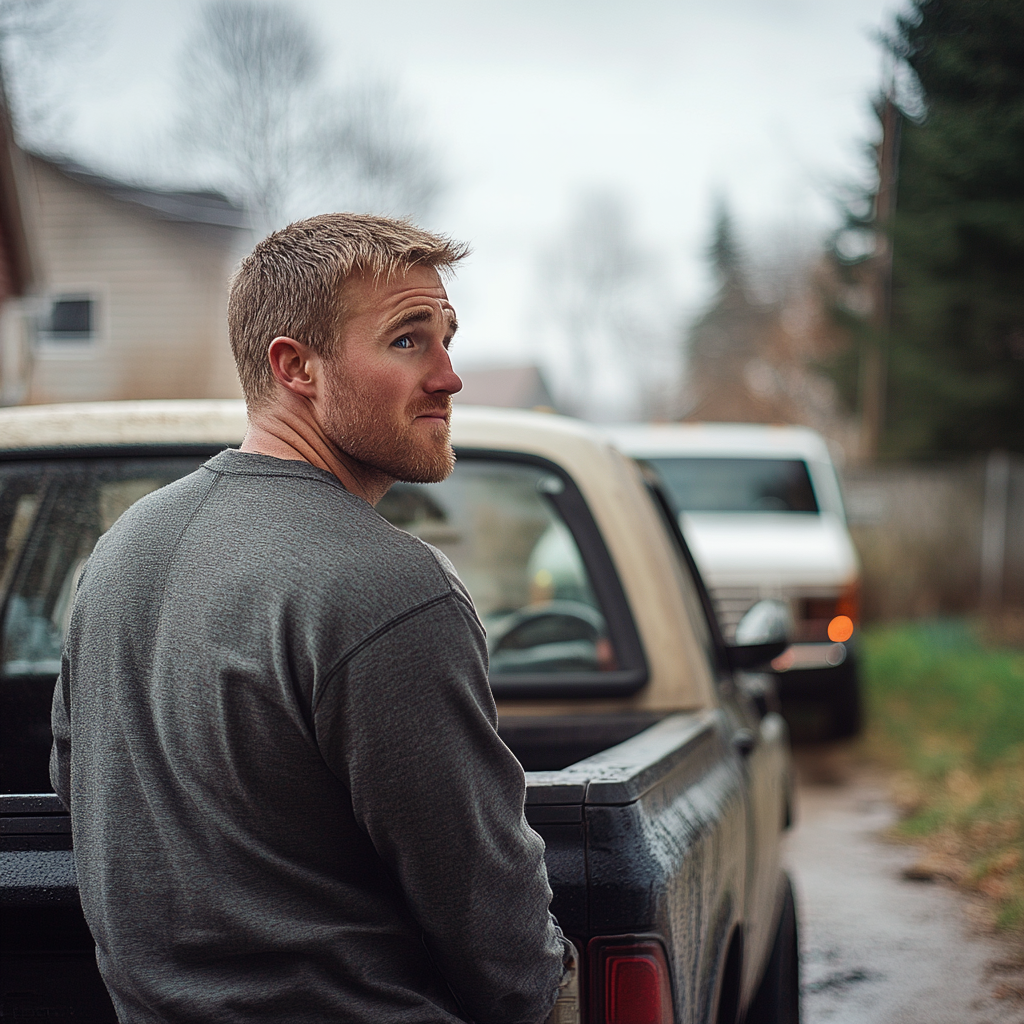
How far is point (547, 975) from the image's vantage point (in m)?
1.41

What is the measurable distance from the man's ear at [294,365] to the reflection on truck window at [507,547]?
1.53m

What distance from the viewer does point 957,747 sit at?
25.3 feet

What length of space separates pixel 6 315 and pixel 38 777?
A: 15.0 metres

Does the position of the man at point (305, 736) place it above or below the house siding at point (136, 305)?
below

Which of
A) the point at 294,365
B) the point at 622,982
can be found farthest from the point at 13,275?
the point at 622,982

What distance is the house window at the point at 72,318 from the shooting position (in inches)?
944

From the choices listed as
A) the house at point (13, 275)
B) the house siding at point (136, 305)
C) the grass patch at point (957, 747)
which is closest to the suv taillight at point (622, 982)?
the grass patch at point (957, 747)

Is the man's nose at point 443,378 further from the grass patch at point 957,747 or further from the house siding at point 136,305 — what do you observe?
the house siding at point 136,305

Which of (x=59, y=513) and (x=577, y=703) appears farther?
(x=577, y=703)

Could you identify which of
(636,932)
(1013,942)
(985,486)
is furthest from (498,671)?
(985,486)

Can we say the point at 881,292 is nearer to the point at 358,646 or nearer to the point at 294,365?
the point at 294,365

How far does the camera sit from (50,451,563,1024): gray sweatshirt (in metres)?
1.27

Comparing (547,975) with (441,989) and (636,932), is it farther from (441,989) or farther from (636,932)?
(636,932)

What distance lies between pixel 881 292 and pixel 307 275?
16459 mm
